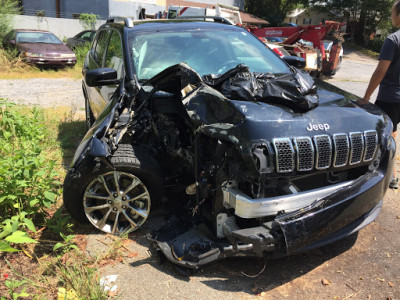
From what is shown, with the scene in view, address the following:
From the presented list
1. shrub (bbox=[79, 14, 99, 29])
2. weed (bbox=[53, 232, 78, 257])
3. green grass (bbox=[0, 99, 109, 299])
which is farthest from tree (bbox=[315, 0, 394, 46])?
weed (bbox=[53, 232, 78, 257])

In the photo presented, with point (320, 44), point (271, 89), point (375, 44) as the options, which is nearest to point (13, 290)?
point (271, 89)

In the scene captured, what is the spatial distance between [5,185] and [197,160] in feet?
6.12

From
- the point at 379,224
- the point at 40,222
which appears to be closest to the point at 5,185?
the point at 40,222

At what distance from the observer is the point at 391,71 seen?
415 centimetres

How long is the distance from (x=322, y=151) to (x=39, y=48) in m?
13.7

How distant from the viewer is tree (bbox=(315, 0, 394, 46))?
31.1 meters

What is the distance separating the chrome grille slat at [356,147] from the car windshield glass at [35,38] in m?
14.5

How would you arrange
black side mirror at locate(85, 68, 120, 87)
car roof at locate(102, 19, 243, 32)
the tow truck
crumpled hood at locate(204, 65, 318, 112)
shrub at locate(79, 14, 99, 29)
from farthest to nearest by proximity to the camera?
shrub at locate(79, 14, 99, 29), the tow truck, car roof at locate(102, 19, 243, 32), black side mirror at locate(85, 68, 120, 87), crumpled hood at locate(204, 65, 318, 112)

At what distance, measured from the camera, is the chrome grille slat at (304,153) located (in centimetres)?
256

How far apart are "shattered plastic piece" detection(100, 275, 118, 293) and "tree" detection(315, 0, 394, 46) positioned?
3406cm

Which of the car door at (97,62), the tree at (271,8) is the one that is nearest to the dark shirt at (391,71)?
the car door at (97,62)

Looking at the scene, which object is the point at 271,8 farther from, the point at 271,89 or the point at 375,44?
the point at 271,89

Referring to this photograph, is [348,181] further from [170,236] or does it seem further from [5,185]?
[5,185]

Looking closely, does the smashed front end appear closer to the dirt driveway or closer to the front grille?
the front grille
